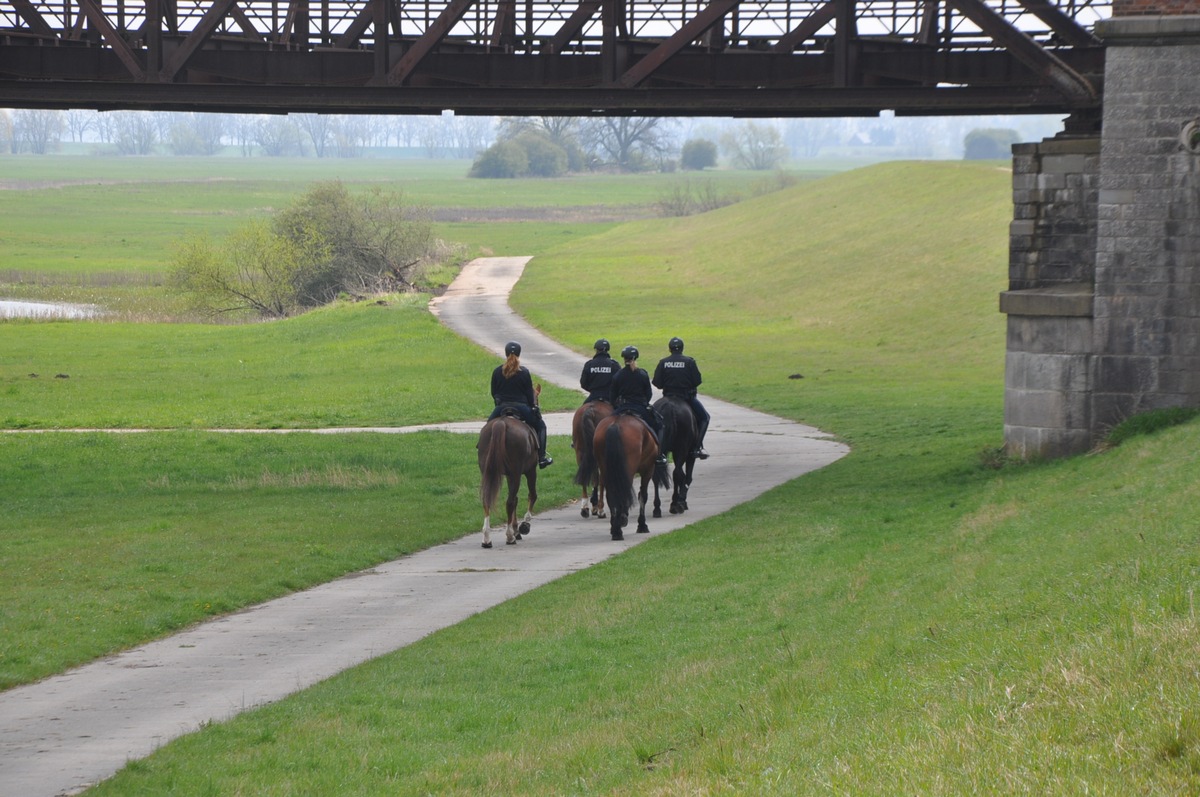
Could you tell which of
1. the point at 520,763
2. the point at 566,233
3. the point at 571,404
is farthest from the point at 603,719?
the point at 566,233

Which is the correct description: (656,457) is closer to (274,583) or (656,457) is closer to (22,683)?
(274,583)

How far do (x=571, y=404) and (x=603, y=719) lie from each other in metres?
29.9

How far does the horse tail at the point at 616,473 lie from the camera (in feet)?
64.6

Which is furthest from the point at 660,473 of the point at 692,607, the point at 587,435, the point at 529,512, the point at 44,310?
the point at 44,310

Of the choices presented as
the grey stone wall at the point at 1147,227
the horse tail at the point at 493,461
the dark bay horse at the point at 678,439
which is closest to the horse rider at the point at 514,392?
the horse tail at the point at 493,461

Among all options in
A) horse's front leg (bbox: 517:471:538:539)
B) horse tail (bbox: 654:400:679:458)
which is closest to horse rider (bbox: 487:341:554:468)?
horse's front leg (bbox: 517:471:538:539)

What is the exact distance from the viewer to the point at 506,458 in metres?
19.5

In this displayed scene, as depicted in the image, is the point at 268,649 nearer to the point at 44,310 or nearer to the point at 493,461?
the point at 493,461

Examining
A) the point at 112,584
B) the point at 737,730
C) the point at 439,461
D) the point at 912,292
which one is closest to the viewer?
the point at 737,730

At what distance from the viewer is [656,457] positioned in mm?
21047

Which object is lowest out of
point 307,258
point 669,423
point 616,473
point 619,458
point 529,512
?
point 529,512

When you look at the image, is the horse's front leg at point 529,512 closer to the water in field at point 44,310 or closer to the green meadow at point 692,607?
the green meadow at point 692,607

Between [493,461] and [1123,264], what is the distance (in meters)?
10.5

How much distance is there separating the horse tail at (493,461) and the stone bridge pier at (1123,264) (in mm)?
8917
